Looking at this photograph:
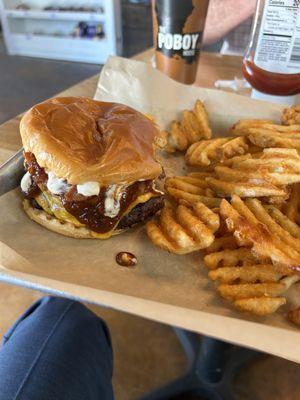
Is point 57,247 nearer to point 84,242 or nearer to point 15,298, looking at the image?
point 84,242

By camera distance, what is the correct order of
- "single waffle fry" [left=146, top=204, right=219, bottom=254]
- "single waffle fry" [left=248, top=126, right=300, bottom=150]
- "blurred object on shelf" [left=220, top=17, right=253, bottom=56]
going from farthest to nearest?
"blurred object on shelf" [left=220, top=17, right=253, bottom=56]
"single waffle fry" [left=248, top=126, right=300, bottom=150]
"single waffle fry" [left=146, top=204, right=219, bottom=254]

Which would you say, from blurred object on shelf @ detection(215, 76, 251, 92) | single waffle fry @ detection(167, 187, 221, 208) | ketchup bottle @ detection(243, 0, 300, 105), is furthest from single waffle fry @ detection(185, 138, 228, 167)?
blurred object on shelf @ detection(215, 76, 251, 92)

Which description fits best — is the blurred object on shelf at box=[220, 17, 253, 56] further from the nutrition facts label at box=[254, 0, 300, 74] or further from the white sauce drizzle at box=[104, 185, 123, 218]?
the white sauce drizzle at box=[104, 185, 123, 218]

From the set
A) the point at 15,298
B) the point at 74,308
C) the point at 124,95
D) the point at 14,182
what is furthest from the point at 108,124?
the point at 15,298

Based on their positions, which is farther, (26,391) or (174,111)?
(174,111)

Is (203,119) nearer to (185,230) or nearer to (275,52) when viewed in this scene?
(275,52)

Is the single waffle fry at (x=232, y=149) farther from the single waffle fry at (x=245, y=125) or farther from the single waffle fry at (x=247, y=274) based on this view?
the single waffle fry at (x=247, y=274)
